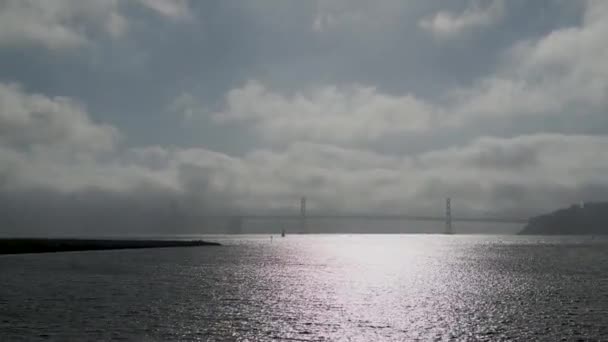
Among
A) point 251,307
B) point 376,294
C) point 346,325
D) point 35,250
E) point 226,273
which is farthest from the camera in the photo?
point 35,250

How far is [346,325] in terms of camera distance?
41906 millimetres

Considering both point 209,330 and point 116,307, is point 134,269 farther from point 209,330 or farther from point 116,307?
point 209,330

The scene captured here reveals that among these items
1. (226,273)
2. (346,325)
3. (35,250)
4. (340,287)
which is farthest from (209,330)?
(35,250)

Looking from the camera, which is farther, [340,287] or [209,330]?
[340,287]

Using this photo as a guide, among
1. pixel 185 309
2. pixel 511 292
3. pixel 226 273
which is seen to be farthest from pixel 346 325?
pixel 226 273

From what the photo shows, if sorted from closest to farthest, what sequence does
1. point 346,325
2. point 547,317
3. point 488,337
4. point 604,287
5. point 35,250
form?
Answer: 1. point 488,337
2. point 346,325
3. point 547,317
4. point 604,287
5. point 35,250

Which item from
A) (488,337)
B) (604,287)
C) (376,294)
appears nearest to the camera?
(488,337)

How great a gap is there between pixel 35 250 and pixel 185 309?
4623 inches

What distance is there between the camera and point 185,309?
161 feet

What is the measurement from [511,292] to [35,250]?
130 metres

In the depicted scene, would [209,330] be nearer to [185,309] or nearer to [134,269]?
[185,309]

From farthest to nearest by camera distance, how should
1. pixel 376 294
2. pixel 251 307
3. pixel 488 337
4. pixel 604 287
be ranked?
1. pixel 604 287
2. pixel 376 294
3. pixel 251 307
4. pixel 488 337

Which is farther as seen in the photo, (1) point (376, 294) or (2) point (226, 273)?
(2) point (226, 273)

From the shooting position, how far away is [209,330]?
38844 millimetres
